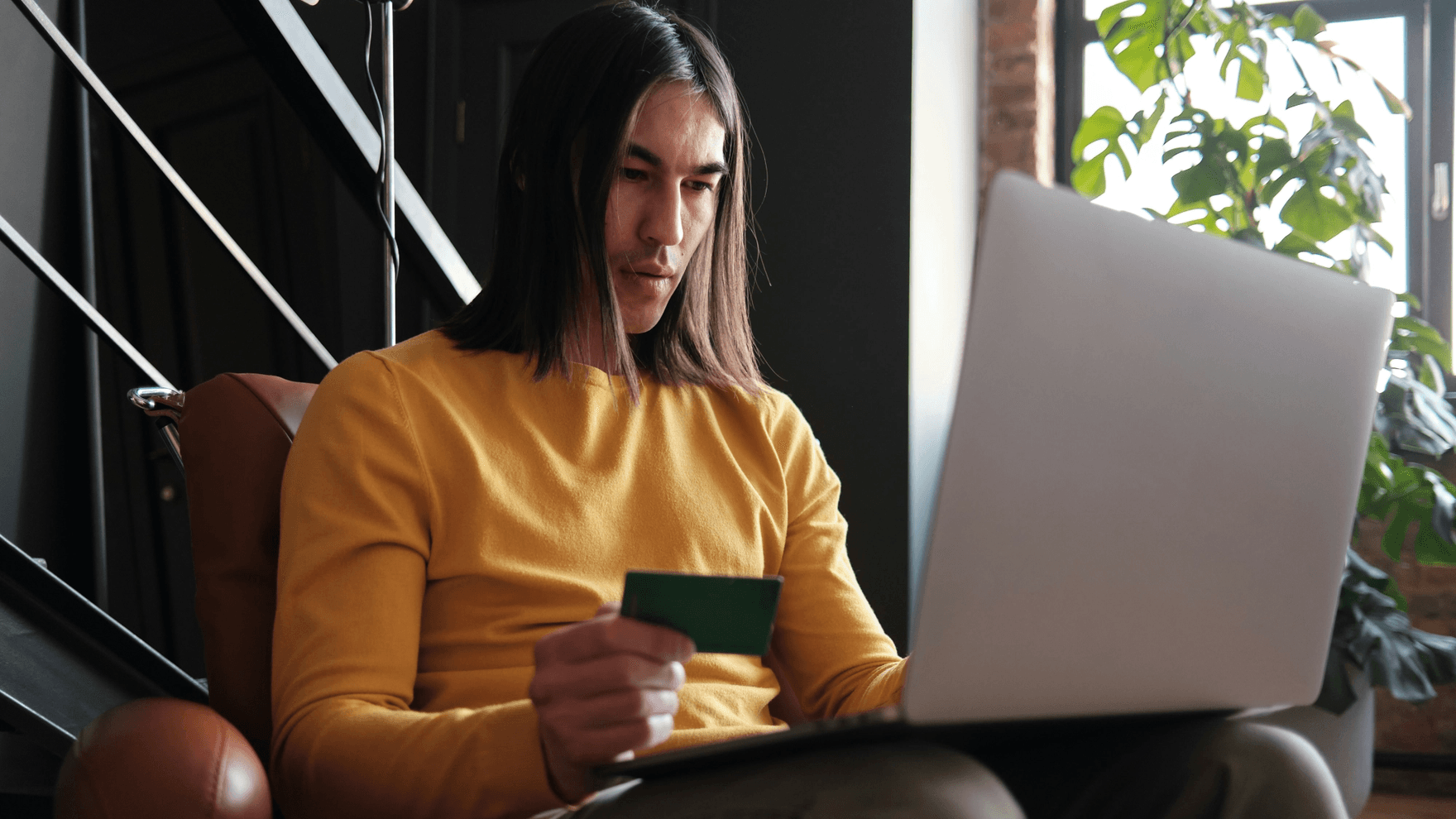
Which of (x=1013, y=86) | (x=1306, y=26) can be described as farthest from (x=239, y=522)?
(x=1013, y=86)

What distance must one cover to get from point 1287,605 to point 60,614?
127 cm

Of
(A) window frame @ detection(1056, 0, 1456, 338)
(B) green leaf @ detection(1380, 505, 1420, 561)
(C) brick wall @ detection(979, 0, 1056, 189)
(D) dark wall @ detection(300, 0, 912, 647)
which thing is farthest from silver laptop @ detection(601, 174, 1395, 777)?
(A) window frame @ detection(1056, 0, 1456, 338)

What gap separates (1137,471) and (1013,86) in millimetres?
2861

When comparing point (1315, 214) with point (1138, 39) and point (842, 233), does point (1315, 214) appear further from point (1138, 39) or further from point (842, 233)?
point (842, 233)

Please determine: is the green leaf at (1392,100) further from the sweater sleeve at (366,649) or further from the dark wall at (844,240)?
the sweater sleeve at (366,649)

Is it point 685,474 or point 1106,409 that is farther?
point 685,474

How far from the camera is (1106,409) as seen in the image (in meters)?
0.57

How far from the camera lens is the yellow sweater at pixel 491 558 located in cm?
76

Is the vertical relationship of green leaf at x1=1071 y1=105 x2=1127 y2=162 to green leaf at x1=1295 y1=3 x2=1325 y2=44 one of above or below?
below

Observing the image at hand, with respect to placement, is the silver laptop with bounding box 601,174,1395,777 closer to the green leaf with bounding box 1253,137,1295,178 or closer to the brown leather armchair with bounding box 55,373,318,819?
the brown leather armchair with bounding box 55,373,318,819

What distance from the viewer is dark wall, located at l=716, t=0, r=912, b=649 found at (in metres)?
2.26

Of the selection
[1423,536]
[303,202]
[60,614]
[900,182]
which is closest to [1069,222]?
[60,614]

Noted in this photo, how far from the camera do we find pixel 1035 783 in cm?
78

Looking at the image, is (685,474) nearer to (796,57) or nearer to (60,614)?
(60,614)
